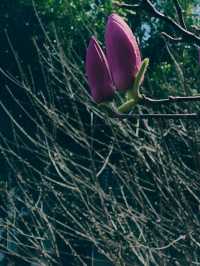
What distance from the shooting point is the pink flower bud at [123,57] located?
1.20m

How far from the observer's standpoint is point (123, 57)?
1203 mm

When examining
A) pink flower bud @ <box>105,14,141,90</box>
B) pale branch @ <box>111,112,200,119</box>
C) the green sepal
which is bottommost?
pale branch @ <box>111,112,200,119</box>

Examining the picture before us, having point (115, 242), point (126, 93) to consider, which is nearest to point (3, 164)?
point (115, 242)

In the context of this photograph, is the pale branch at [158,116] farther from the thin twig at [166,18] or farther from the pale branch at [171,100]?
the thin twig at [166,18]

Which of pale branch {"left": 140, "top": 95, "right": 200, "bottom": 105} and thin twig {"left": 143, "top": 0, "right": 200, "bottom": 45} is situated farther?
Answer: thin twig {"left": 143, "top": 0, "right": 200, "bottom": 45}

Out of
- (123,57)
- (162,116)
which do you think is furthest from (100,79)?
(162,116)

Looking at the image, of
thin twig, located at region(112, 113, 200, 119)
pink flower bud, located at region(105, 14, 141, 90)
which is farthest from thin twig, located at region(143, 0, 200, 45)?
thin twig, located at region(112, 113, 200, 119)

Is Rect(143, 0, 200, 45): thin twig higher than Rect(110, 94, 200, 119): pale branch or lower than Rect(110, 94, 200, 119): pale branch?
higher

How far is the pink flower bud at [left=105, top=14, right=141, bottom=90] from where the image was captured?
120 centimetres

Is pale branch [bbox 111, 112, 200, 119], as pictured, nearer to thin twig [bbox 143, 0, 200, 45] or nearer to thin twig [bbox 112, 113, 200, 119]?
thin twig [bbox 112, 113, 200, 119]

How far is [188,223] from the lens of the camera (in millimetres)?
3186

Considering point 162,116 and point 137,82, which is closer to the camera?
point 162,116

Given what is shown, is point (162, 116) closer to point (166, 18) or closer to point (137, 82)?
point (137, 82)

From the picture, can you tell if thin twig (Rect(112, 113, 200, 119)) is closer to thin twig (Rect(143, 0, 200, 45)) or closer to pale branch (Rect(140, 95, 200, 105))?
pale branch (Rect(140, 95, 200, 105))
